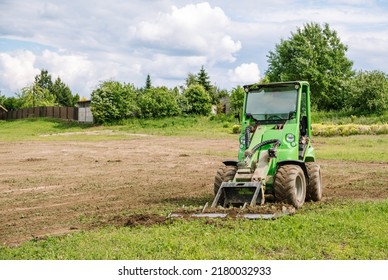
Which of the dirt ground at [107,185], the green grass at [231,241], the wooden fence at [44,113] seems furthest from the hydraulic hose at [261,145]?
the wooden fence at [44,113]

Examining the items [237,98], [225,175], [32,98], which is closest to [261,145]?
[225,175]

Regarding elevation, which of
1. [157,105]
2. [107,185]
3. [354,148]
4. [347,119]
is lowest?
[107,185]

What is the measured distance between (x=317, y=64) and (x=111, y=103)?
32.2 m

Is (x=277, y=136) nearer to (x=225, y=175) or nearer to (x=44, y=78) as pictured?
(x=225, y=175)

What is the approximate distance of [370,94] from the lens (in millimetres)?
57438

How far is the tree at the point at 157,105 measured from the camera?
218 ft

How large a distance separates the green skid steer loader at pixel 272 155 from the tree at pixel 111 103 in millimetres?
50531

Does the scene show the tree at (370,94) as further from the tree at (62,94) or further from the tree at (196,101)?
the tree at (62,94)

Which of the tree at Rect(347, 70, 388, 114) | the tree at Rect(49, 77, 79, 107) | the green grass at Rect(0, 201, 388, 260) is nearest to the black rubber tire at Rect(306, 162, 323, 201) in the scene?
the green grass at Rect(0, 201, 388, 260)

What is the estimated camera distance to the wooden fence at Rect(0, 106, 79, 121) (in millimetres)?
72944

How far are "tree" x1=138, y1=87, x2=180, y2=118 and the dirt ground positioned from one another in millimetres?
34132

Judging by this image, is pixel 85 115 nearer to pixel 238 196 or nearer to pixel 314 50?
pixel 314 50

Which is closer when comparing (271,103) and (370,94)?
(271,103)

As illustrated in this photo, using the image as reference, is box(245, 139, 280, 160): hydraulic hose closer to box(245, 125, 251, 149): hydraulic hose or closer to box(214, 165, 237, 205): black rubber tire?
box(245, 125, 251, 149): hydraulic hose
